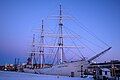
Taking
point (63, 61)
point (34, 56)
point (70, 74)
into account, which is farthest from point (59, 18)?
point (34, 56)

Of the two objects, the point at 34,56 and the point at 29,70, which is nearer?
the point at 34,56

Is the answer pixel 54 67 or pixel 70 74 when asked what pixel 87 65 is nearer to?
pixel 70 74

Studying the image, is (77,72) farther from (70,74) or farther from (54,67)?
(54,67)

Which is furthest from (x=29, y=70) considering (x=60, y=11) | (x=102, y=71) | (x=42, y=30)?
(x=102, y=71)

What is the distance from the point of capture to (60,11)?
80.9m

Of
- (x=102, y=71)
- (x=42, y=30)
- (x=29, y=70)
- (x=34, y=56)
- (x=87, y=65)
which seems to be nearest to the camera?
(x=102, y=71)

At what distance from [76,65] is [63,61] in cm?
781

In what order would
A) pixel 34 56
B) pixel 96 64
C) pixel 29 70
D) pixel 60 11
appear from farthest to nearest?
pixel 29 70 < pixel 34 56 < pixel 60 11 < pixel 96 64

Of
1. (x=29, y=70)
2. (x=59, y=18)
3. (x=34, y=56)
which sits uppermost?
(x=59, y=18)

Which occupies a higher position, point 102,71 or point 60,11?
point 60,11

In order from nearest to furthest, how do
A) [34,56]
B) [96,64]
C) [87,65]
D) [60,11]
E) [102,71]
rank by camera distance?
[102,71] < [87,65] < [96,64] < [60,11] < [34,56]

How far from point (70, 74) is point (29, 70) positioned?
6473cm

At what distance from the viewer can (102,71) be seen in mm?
48812

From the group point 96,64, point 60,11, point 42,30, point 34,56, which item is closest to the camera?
point 96,64
